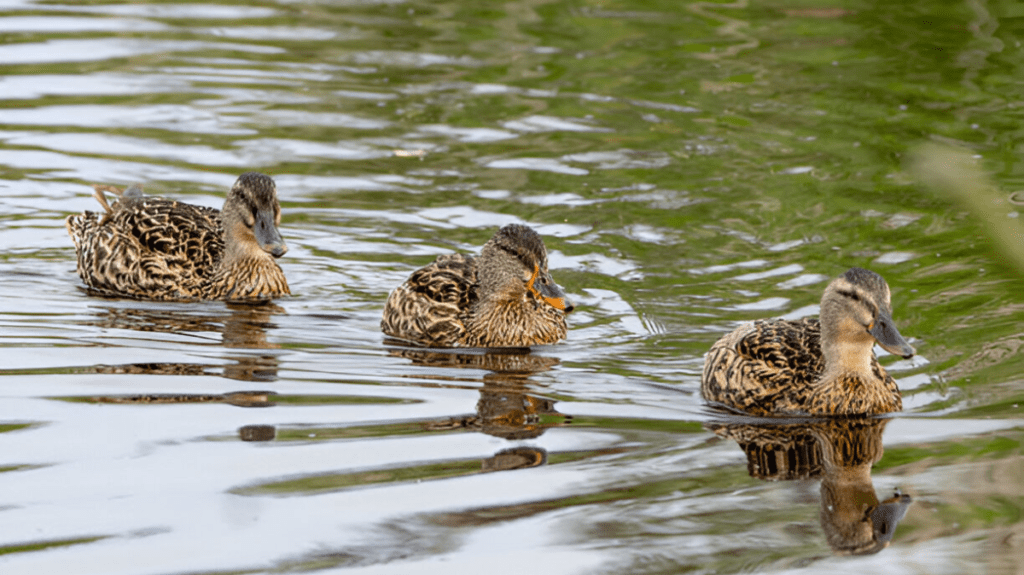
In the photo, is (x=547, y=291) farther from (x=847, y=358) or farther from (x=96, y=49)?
(x=96, y=49)

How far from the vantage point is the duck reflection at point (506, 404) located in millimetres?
6297

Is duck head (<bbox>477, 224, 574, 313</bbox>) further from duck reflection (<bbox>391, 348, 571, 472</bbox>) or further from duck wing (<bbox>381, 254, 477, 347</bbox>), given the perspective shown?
duck reflection (<bbox>391, 348, 571, 472</bbox>)

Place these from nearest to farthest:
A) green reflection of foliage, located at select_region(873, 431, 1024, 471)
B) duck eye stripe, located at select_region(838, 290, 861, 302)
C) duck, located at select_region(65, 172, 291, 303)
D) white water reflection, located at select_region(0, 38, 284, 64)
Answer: green reflection of foliage, located at select_region(873, 431, 1024, 471), duck eye stripe, located at select_region(838, 290, 861, 302), duck, located at select_region(65, 172, 291, 303), white water reflection, located at select_region(0, 38, 284, 64)

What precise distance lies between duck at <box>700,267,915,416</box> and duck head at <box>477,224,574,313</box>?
1365 millimetres

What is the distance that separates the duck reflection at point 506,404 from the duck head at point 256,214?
4.86 ft

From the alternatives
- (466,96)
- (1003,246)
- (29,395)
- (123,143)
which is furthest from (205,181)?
(1003,246)

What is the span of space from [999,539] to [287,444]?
319 cm

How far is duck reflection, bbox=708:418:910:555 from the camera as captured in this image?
513 cm

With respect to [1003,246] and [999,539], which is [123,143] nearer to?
[999,539]

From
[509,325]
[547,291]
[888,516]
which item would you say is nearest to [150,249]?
[509,325]

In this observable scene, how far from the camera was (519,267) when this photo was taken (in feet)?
28.2

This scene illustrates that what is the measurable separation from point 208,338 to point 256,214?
4.28ft

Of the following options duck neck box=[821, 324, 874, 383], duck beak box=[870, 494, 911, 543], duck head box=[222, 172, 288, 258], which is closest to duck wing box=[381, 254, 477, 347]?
duck head box=[222, 172, 288, 258]

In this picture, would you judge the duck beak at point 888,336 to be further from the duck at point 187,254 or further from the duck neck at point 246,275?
the duck neck at point 246,275
